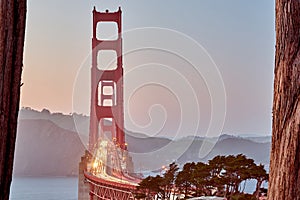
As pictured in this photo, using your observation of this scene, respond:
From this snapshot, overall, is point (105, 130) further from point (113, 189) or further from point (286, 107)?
point (286, 107)

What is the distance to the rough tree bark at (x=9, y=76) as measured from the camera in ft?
2.53

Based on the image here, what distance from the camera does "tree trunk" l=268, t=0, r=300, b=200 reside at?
0.83 meters

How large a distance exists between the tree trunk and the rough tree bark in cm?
44

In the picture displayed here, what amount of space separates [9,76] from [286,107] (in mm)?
468

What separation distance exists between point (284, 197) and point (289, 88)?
186 mm

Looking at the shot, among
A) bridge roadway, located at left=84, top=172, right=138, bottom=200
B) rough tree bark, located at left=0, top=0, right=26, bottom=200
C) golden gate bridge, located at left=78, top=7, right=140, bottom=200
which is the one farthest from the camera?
golden gate bridge, located at left=78, top=7, right=140, bottom=200

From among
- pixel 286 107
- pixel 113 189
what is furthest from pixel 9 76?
pixel 113 189

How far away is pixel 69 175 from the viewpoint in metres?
14.8

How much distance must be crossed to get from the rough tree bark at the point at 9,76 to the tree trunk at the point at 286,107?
444 millimetres

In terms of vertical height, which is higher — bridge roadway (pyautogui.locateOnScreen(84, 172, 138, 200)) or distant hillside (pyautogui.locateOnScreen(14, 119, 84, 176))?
distant hillside (pyautogui.locateOnScreen(14, 119, 84, 176))

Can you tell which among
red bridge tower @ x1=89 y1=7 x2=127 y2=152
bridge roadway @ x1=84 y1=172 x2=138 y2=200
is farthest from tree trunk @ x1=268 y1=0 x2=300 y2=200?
red bridge tower @ x1=89 y1=7 x2=127 y2=152

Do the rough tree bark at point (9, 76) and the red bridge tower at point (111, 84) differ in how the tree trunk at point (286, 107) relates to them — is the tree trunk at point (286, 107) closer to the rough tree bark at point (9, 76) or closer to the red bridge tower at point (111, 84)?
the rough tree bark at point (9, 76)

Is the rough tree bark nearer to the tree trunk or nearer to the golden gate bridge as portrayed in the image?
the tree trunk

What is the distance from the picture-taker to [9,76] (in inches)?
30.6
